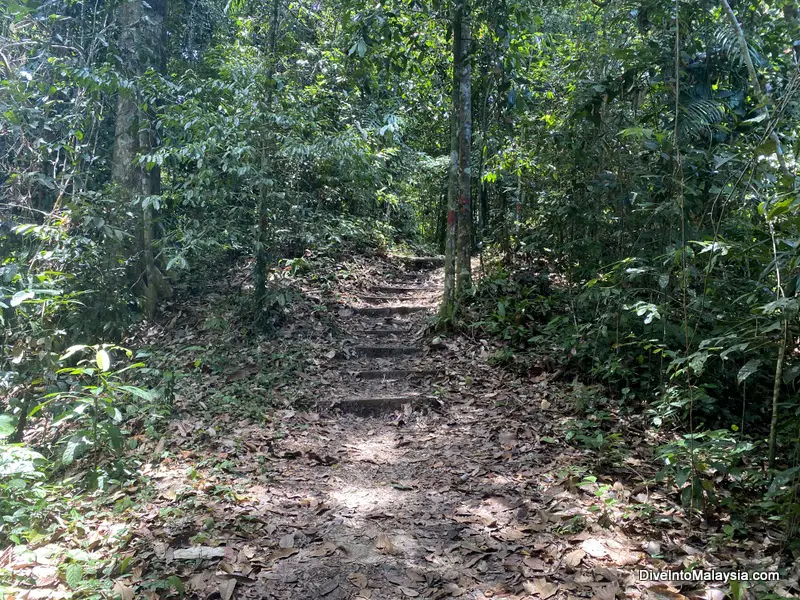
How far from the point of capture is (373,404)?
576 centimetres

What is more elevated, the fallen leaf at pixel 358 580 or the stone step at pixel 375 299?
the stone step at pixel 375 299

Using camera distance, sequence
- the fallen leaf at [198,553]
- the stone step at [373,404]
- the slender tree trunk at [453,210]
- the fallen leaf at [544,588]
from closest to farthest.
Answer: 1. the fallen leaf at [544,588]
2. the fallen leaf at [198,553]
3. the stone step at [373,404]
4. the slender tree trunk at [453,210]

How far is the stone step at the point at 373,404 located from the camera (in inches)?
225

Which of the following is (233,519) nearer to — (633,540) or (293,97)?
(633,540)

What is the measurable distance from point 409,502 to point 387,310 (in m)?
5.09

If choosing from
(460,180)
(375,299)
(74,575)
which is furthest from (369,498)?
(375,299)

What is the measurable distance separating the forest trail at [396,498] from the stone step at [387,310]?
2096 mm

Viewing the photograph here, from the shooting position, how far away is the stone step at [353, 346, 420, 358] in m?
7.17

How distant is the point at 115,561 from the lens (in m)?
2.95

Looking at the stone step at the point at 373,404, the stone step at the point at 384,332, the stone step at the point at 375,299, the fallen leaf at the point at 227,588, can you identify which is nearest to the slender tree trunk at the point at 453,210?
the stone step at the point at 384,332

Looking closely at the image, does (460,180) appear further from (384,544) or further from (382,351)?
(384,544)

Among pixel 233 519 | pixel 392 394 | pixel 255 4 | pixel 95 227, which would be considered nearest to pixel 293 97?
pixel 255 4

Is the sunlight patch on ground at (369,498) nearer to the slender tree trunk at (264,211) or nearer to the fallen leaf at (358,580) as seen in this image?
the fallen leaf at (358,580)

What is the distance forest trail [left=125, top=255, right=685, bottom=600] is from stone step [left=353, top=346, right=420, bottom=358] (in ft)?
2.12
